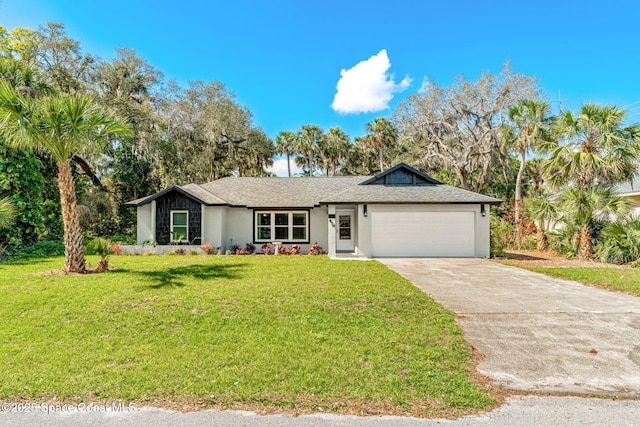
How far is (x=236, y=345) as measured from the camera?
4.55m

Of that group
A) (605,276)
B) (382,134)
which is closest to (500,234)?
(605,276)

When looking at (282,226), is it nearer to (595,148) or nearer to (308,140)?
(595,148)

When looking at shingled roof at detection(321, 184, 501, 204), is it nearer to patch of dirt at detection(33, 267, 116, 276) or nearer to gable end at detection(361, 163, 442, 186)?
gable end at detection(361, 163, 442, 186)

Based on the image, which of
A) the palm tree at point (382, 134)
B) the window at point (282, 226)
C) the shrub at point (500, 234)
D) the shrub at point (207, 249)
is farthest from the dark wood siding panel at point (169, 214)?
the palm tree at point (382, 134)

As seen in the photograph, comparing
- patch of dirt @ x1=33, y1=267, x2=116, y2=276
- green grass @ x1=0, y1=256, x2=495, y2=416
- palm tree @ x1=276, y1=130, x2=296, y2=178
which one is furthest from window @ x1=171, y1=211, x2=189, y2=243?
palm tree @ x1=276, y1=130, x2=296, y2=178

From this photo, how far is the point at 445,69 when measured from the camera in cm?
2569

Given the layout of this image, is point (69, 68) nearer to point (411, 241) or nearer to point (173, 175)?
point (173, 175)

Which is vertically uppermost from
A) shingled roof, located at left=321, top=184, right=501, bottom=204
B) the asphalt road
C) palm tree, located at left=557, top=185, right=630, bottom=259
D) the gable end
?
the gable end

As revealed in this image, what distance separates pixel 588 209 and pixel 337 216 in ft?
32.4

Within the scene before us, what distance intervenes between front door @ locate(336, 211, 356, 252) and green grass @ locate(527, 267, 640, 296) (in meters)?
7.29

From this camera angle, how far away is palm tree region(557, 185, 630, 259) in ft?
40.0

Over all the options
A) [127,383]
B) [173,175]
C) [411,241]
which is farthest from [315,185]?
[127,383]

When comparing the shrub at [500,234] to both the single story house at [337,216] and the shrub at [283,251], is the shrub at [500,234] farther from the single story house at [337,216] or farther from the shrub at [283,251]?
the shrub at [283,251]

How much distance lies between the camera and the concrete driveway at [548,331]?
380cm
